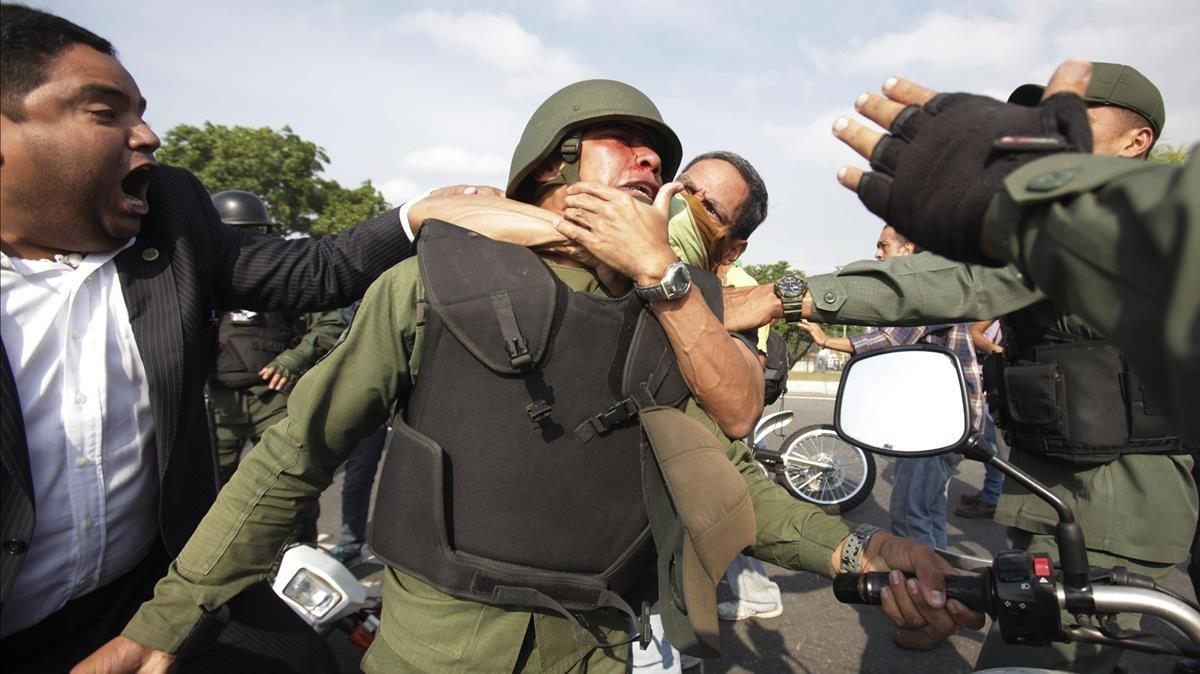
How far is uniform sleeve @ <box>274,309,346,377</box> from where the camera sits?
4.59 m

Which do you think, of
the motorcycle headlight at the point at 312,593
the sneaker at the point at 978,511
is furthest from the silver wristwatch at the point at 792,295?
the sneaker at the point at 978,511

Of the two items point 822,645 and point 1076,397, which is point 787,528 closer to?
point 1076,397

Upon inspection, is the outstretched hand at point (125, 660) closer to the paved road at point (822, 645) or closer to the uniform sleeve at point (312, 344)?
the paved road at point (822, 645)

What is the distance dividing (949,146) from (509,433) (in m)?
0.96

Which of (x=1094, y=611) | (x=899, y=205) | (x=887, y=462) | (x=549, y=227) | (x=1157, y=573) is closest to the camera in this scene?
(x=899, y=205)

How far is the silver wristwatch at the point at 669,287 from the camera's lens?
1.50 metres

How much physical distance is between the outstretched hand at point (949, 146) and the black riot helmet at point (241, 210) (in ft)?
17.1

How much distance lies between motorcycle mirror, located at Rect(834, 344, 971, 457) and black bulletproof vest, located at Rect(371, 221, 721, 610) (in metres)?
0.54

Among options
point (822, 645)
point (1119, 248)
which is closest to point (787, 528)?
point (1119, 248)

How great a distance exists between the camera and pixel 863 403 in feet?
5.37

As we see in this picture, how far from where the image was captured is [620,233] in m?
1.49

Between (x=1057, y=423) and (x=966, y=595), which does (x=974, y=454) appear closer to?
(x=966, y=595)

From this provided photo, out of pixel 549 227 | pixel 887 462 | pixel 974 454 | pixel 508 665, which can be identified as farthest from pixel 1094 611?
pixel 887 462

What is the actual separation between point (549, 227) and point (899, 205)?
798mm
